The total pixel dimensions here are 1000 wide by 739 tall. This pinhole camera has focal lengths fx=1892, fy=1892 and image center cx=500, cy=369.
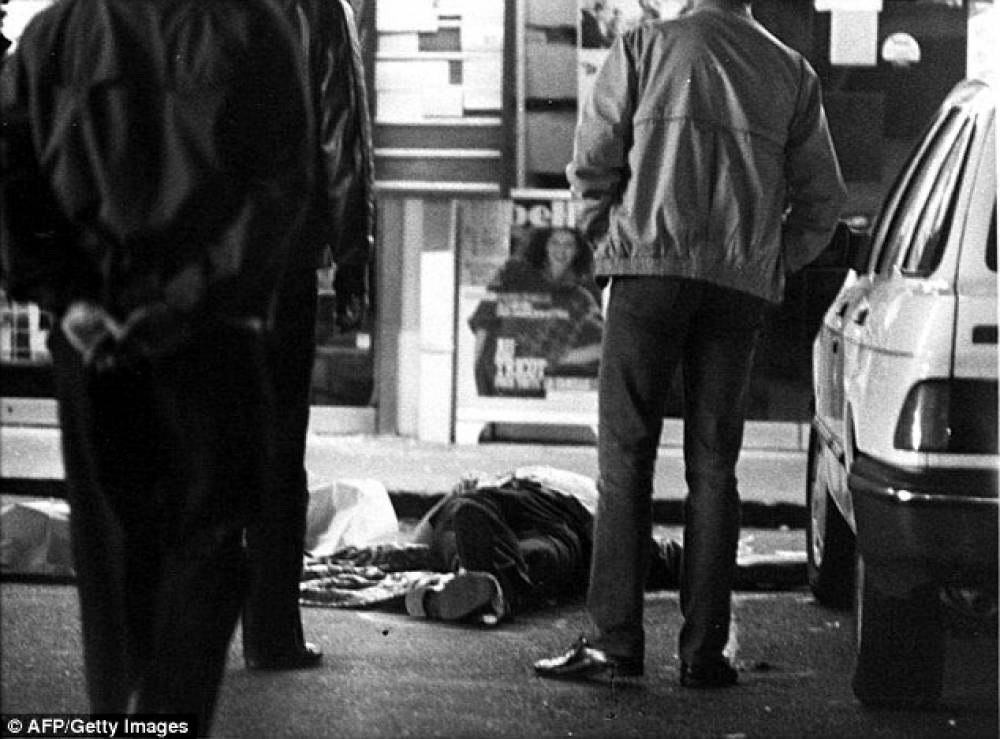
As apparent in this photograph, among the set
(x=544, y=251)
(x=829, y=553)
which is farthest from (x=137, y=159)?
(x=544, y=251)

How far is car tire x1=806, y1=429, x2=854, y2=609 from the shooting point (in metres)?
5.31

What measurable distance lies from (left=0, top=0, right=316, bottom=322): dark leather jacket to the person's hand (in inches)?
27.2

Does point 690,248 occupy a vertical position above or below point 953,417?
above

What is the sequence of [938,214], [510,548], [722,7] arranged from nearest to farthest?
[938,214] < [722,7] < [510,548]

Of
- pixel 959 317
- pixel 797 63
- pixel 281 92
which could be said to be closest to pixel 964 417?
pixel 959 317

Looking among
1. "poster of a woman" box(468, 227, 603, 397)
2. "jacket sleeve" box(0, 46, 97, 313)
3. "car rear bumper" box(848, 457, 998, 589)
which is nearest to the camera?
"jacket sleeve" box(0, 46, 97, 313)

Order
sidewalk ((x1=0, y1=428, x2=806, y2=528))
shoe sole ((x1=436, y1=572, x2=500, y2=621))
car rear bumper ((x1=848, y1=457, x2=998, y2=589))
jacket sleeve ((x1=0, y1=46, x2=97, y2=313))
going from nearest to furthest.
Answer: jacket sleeve ((x1=0, y1=46, x2=97, y2=313)) → car rear bumper ((x1=848, y1=457, x2=998, y2=589)) → shoe sole ((x1=436, y1=572, x2=500, y2=621)) → sidewalk ((x1=0, y1=428, x2=806, y2=528))

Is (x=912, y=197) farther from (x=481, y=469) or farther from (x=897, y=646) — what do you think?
(x=481, y=469)

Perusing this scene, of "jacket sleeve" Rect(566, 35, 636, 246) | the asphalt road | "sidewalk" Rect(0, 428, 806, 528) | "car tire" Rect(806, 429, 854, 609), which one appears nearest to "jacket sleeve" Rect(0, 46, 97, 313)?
the asphalt road

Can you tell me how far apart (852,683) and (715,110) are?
1371mm

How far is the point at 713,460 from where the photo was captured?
4293mm

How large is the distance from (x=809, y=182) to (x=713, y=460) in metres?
0.67

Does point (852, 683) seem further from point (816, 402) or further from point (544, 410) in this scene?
point (544, 410)

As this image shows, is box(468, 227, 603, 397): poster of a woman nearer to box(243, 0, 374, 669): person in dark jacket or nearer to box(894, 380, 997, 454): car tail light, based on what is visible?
box(243, 0, 374, 669): person in dark jacket
